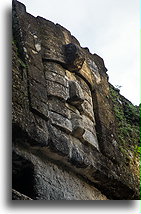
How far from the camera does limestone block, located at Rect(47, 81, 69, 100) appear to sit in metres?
5.64

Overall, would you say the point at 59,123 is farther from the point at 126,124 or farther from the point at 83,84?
the point at 126,124

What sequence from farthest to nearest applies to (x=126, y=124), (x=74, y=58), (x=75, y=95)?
(x=126, y=124) < (x=74, y=58) < (x=75, y=95)

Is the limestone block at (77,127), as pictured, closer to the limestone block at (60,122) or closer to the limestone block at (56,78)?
the limestone block at (60,122)

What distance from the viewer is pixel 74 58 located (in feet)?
20.1

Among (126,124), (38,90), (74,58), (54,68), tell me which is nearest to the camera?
(38,90)

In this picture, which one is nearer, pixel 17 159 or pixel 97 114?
pixel 17 159

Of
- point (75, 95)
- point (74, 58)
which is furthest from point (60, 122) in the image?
point (74, 58)

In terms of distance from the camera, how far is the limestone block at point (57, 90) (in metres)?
5.64

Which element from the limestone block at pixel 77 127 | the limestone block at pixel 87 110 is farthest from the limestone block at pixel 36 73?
the limestone block at pixel 87 110

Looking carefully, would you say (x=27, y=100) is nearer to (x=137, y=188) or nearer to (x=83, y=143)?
(x=83, y=143)

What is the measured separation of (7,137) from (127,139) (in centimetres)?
267

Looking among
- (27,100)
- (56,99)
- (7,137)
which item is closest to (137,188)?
(56,99)

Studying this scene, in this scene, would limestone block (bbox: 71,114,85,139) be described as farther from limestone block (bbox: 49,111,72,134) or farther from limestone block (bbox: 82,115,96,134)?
limestone block (bbox: 82,115,96,134)

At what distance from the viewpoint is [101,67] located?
712cm
